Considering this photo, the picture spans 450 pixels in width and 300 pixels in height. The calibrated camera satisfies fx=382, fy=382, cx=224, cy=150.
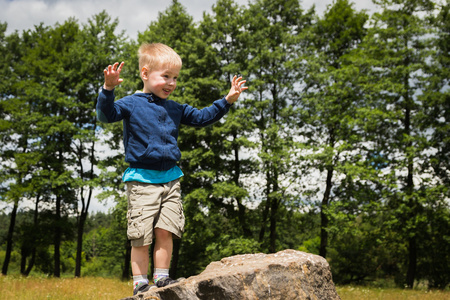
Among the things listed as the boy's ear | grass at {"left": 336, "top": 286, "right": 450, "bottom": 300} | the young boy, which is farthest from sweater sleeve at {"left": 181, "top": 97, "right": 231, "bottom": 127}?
grass at {"left": 336, "top": 286, "right": 450, "bottom": 300}

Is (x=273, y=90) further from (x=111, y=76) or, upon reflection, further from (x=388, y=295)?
(x=111, y=76)

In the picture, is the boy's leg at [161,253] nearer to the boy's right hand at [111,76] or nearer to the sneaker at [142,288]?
the sneaker at [142,288]

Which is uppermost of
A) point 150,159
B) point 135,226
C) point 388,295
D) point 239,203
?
point 239,203

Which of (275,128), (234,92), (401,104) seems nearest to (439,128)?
(401,104)

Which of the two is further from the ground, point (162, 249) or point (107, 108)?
point (107, 108)

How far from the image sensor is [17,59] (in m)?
25.3

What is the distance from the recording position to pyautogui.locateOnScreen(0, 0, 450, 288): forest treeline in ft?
56.9

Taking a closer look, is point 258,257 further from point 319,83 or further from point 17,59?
point 17,59

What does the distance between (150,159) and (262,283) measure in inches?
63.0

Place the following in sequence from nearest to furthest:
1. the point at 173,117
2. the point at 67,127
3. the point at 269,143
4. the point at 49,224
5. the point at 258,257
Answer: the point at 173,117 → the point at 258,257 → the point at 269,143 → the point at 67,127 → the point at 49,224

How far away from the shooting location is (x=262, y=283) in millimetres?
3588

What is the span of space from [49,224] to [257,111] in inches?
532

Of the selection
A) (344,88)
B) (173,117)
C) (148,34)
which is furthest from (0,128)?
(173,117)

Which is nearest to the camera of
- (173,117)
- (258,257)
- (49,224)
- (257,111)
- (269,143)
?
(173,117)
